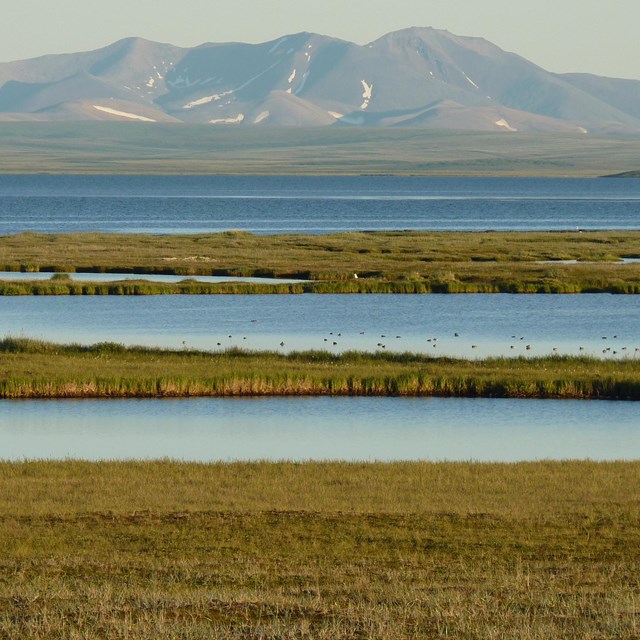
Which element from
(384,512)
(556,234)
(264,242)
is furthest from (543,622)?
(556,234)

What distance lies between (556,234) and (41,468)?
87679mm

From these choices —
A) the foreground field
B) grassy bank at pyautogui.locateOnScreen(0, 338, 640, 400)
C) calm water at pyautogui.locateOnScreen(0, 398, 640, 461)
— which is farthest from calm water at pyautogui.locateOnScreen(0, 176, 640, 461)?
the foreground field

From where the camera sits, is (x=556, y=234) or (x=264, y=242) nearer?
(x=264, y=242)

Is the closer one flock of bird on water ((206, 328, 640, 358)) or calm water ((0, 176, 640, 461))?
calm water ((0, 176, 640, 461))

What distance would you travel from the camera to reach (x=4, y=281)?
68.8m

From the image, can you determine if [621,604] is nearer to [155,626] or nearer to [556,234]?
[155,626]

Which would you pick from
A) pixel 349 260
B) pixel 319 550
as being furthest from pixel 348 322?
pixel 319 550

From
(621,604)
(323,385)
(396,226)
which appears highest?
(621,604)

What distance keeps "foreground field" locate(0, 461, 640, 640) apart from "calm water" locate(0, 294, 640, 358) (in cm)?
2186

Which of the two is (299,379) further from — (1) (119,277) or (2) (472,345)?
(1) (119,277)

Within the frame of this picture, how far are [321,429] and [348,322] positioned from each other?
24.2 m

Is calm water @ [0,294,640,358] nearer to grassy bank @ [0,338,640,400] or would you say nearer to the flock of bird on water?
the flock of bird on water

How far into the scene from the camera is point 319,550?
19.1m

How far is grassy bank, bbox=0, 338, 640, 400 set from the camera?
1475 inches
